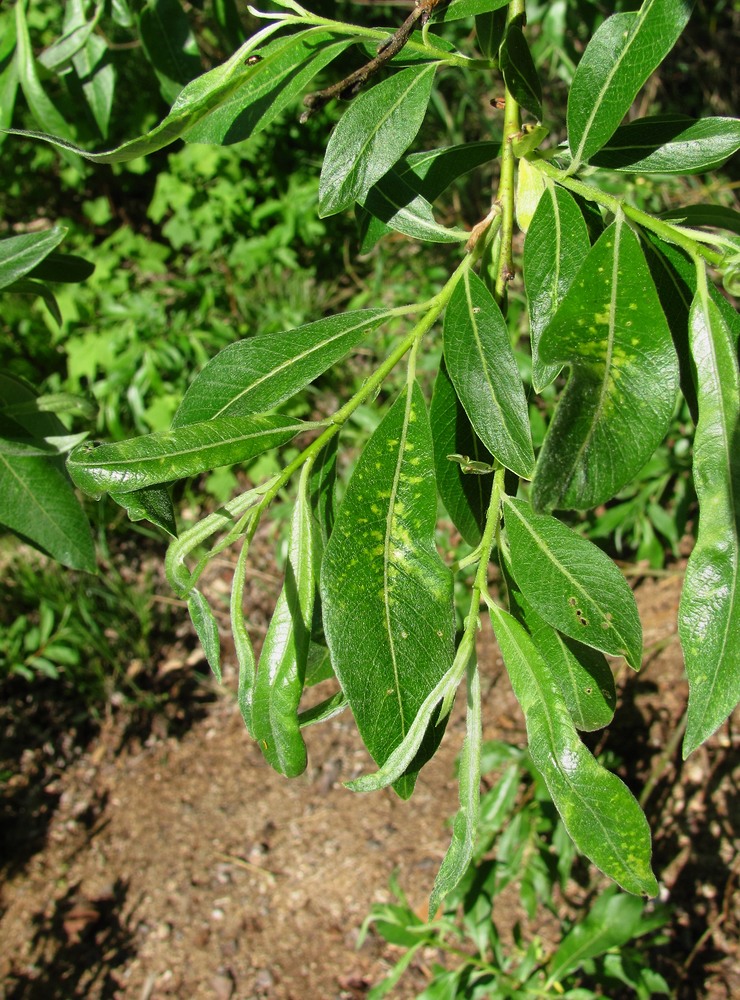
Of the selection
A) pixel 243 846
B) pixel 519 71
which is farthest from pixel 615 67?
pixel 243 846

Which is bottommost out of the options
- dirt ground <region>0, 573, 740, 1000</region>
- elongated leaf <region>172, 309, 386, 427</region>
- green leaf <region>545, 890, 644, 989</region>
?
dirt ground <region>0, 573, 740, 1000</region>

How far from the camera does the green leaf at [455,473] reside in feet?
2.62

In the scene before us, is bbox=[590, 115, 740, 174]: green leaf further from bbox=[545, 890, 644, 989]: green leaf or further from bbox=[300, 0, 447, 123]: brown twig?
bbox=[545, 890, 644, 989]: green leaf

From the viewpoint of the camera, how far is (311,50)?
0.78m

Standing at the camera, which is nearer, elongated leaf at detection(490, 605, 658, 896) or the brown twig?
elongated leaf at detection(490, 605, 658, 896)

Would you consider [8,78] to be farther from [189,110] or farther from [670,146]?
[670,146]

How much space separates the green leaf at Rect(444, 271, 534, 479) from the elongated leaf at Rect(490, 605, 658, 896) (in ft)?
0.61

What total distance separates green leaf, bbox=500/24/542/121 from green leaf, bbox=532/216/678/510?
247 mm

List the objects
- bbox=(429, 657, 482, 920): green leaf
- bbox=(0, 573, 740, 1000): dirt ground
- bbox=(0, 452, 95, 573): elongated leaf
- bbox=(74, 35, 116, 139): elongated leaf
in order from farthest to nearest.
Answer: bbox=(0, 573, 740, 1000): dirt ground, bbox=(74, 35, 116, 139): elongated leaf, bbox=(0, 452, 95, 573): elongated leaf, bbox=(429, 657, 482, 920): green leaf

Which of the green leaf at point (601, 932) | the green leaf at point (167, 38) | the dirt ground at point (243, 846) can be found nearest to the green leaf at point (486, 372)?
the green leaf at point (167, 38)

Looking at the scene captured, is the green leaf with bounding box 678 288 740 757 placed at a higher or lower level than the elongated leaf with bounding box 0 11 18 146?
lower

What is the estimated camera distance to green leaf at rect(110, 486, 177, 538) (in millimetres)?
609

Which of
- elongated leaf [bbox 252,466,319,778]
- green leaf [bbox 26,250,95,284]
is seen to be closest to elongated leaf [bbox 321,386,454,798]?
elongated leaf [bbox 252,466,319,778]

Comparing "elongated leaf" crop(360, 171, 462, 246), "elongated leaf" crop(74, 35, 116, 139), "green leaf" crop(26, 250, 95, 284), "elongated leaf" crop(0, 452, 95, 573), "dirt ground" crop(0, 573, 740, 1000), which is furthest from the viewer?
"dirt ground" crop(0, 573, 740, 1000)
